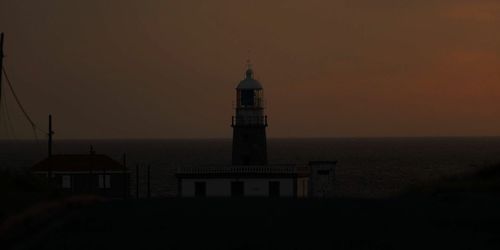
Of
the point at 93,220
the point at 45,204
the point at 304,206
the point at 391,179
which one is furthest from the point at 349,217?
the point at 391,179

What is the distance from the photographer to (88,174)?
181 ft

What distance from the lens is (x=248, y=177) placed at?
48094mm

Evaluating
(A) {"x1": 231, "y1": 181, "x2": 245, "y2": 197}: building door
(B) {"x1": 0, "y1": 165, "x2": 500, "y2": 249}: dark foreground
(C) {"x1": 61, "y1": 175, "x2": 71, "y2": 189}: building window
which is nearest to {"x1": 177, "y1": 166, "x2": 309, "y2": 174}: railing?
(A) {"x1": 231, "y1": 181, "x2": 245, "y2": 197}: building door

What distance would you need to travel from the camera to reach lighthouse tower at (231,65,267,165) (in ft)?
171

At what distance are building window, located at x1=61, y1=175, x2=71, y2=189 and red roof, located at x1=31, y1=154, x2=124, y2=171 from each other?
20.7 inches

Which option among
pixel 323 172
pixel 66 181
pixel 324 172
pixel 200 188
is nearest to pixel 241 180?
pixel 200 188

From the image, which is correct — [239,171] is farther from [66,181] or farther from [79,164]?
[66,181]

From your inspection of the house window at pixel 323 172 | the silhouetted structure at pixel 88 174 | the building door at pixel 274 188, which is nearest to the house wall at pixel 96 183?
the silhouetted structure at pixel 88 174

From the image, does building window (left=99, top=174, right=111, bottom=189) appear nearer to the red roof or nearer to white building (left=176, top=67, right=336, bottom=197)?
the red roof

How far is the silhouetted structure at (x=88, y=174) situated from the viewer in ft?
180

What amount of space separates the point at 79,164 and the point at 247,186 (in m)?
13.3

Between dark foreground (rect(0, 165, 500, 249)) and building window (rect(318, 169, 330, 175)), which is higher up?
dark foreground (rect(0, 165, 500, 249))

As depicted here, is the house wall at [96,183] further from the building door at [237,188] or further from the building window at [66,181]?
the building door at [237,188]

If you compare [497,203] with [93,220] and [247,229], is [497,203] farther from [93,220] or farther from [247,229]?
[93,220]
